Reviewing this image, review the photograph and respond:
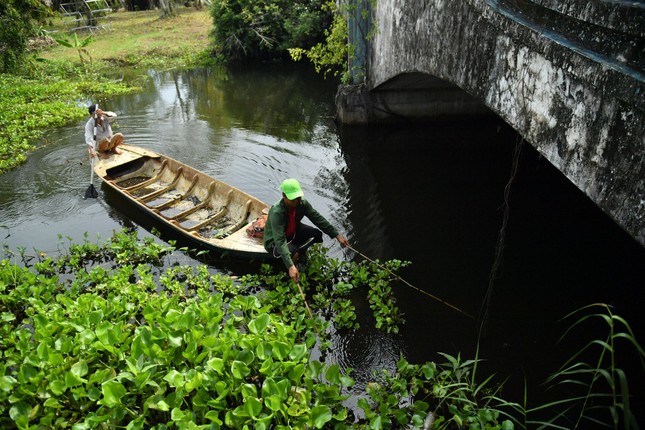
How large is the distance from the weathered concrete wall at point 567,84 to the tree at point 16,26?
6.78 meters

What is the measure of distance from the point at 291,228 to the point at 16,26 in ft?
18.8

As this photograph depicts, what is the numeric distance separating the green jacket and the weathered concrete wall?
2.61 m

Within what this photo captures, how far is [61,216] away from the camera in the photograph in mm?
9438

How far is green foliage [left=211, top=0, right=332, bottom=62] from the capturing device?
62.6ft

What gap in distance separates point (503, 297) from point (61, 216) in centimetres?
839

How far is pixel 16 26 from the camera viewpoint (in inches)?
303

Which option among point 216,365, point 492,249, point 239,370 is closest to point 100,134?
point 216,365

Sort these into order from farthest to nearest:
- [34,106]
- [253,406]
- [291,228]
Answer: [34,106]
[291,228]
[253,406]

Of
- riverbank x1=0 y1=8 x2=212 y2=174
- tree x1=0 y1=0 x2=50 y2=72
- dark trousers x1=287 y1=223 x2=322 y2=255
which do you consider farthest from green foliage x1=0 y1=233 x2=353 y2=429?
riverbank x1=0 y1=8 x2=212 y2=174

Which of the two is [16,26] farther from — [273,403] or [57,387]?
[273,403]

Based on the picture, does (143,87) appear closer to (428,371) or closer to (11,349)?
(11,349)

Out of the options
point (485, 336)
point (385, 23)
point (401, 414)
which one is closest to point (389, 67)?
point (385, 23)

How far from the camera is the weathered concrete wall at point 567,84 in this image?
3.12 metres

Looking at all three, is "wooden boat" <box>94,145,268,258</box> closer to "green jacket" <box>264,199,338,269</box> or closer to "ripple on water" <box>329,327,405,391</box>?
"green jacket" <box>264,199,338,269</box>
